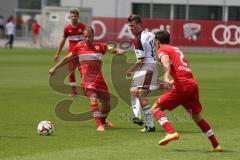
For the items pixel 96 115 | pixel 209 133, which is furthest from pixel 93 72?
pixel 209 133

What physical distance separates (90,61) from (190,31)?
44.3 meters

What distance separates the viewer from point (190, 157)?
12.2 meters

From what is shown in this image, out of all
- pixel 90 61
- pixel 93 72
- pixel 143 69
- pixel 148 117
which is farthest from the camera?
pixel 90 61

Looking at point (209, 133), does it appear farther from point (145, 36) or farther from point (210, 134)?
point (145, 36)

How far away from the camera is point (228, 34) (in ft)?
196

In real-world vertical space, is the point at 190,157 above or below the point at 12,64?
above

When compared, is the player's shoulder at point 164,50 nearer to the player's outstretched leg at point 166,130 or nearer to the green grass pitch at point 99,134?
the player's outstretched leg at point 166,130

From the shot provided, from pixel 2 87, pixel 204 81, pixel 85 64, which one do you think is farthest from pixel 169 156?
pixel 204 81

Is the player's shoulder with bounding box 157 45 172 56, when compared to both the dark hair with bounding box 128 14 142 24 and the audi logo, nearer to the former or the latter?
the dark hair with bounding box 128 14 142 24

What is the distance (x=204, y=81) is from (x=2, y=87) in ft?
27.6

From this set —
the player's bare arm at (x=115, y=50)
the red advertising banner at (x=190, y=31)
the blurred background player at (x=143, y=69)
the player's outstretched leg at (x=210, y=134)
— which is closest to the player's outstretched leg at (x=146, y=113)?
the blurred background player at (x=143, y=69)

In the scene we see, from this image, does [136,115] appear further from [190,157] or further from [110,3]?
[110,3]

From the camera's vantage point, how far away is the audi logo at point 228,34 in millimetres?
58844

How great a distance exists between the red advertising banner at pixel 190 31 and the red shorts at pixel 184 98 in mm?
45874
